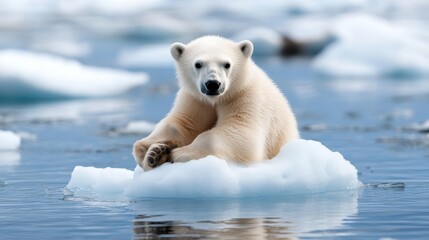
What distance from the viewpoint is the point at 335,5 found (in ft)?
163

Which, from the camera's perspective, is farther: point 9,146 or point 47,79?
point 47,79

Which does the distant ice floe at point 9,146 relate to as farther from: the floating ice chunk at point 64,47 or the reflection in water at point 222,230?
the floating ice chunk at point 64,47

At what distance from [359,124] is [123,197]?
6.12 metres

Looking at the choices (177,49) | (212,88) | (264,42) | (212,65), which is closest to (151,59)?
(264,42)

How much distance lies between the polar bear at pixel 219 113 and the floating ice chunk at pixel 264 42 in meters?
19.5

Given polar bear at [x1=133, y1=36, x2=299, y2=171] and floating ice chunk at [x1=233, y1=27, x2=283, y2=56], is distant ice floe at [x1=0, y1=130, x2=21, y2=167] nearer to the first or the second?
polar bear at [x1=133, y1=36, x2=299, y2=171]

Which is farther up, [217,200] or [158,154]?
[158,154]

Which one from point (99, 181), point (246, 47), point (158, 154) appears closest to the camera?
point (158, 154)

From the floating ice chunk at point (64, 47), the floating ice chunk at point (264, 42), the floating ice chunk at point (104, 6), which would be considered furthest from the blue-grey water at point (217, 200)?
the floating ice chunk at point (104, 6)

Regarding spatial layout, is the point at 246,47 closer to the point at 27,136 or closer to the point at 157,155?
the point at 157,155

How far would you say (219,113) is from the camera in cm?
715

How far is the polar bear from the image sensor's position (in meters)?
6.89

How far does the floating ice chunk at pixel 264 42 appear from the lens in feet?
88.9

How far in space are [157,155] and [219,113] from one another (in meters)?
0.52
